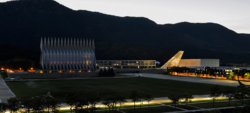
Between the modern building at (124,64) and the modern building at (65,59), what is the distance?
12056mm

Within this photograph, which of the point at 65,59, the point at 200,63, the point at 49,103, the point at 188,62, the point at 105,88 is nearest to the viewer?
the point at 49,103

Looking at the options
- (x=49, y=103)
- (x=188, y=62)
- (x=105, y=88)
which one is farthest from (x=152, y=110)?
(x=188, y=62)

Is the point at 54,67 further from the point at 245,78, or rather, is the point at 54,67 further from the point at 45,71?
the point at 245,78

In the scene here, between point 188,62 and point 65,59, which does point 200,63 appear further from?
point 65,59

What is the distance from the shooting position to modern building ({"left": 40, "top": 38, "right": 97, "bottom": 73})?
94.8 meters

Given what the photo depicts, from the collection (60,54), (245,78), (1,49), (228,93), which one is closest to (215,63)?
(245,78)

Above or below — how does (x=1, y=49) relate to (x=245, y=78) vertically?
above

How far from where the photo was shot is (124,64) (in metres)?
119

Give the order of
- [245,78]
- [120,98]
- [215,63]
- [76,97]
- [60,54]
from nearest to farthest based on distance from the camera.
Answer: [76,97] → [120,98] → [245,78] → [60,54] → [215,63]

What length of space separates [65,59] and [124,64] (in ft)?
106

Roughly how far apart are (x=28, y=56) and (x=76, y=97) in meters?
162

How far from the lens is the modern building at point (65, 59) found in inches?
3730

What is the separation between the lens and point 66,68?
9681cm

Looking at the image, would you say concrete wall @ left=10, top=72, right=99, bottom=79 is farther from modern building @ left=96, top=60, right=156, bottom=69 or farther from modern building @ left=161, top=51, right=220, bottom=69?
modern building @ left=161, top=51, right=220, bottom=69
